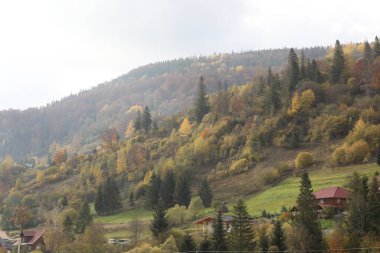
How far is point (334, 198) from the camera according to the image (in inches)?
2997

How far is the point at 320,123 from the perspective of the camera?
12000 centimetres

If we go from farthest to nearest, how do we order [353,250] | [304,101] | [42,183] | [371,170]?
[42,183] → [304,101] → [371,170] → [353,250]

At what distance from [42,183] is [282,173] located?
274ft

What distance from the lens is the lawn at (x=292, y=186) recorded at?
87.7m

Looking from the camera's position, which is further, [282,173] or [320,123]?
[320,123]

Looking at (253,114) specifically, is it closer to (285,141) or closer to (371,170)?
(285,141)

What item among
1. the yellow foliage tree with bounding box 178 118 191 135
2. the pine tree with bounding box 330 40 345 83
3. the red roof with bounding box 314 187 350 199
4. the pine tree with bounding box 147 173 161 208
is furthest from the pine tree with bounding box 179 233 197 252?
the yellow foliage tree with bounding box 178 118 191 135

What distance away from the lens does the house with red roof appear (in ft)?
247

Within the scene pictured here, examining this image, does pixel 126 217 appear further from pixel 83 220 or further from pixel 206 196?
pixel 206 196

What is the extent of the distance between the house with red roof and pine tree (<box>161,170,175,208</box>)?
3883 cm

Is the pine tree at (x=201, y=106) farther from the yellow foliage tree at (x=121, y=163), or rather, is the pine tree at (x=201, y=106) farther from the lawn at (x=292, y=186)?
the lawn at (x=292, y=186)

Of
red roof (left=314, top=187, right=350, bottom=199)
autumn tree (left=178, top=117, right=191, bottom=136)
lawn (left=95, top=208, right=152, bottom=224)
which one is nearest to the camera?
red roof (left=314, top=187, right=350, bottom=199)

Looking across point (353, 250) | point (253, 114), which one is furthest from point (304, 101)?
point (353, 250)

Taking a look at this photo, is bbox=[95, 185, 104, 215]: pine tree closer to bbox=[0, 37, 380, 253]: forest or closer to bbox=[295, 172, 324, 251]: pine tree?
bbox=[0, 37, 380, 253]: forest
